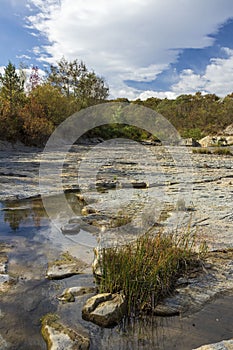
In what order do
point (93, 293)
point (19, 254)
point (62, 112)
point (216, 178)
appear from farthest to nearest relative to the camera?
1. point (62, 112)
2. point (216, 178)
3. point (19, 254)
4. point (93, 293)

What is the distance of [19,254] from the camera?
165 inches

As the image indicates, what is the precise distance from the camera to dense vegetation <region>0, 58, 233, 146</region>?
791 inches

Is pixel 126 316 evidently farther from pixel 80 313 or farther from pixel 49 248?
pixel 49 248

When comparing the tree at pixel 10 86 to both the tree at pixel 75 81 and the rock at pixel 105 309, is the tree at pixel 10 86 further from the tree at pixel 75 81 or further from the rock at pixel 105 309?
the rock at pixel 105 309

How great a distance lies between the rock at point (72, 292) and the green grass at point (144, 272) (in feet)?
0.41

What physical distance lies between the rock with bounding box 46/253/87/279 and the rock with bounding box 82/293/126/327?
0.76m

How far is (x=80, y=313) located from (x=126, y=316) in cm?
40

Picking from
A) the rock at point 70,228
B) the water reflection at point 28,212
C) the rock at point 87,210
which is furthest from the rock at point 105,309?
the rock at point 87,210

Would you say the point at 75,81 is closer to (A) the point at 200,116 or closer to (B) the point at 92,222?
(A) the point at 200,116

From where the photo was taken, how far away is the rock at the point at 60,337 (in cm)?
244

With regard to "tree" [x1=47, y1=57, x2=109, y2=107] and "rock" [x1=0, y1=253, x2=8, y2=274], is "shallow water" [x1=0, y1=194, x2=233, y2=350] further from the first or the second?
"tree" [x1=47, y1=57, x2=109, y2=107]

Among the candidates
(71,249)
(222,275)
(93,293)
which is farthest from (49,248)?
(222,275)

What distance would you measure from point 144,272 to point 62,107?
2446 centimetres

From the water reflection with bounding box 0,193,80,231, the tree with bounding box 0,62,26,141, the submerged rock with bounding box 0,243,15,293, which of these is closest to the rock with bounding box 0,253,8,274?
the submerged rock with bounding box 0,243,15,293
